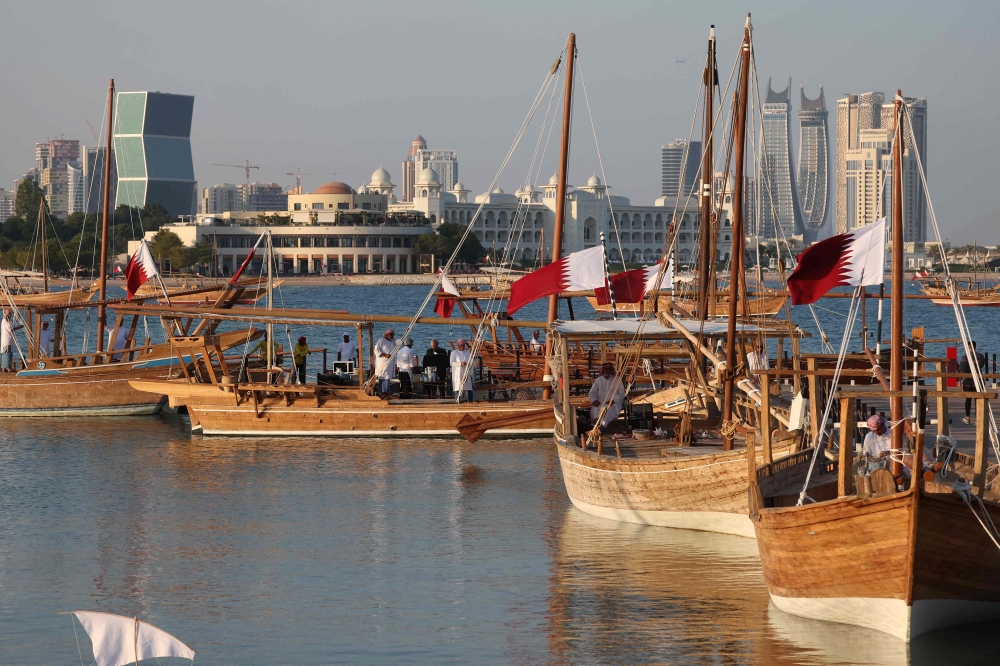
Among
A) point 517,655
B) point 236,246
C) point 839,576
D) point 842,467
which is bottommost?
point 517,655

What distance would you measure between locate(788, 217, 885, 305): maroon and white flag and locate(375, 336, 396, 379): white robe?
14075 mm

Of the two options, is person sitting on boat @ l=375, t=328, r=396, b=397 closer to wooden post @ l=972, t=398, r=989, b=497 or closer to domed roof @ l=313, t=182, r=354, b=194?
wooden post @ l=972, t=398, r=989, b=497

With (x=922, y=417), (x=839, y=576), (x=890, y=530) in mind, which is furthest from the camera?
(x=922, y=417)

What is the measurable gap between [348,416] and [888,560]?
52.7 feet

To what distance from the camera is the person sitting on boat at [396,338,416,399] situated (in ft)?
91.9

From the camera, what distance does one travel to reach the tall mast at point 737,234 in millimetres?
18172

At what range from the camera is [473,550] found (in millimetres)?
17094

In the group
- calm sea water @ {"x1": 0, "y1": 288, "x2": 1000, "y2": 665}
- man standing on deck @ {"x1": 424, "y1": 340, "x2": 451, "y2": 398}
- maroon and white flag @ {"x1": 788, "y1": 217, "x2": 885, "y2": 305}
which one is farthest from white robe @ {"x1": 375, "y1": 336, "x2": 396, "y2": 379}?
maroon and white flag @ {"x1": 788, "y1": 217, "x2": 885, "y2": 305}

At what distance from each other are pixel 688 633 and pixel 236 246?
173 meters

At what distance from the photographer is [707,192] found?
22.3m

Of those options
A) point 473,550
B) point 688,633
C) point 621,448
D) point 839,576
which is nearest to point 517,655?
point 688,633

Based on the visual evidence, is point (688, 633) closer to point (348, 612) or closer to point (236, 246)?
point (348, 612)

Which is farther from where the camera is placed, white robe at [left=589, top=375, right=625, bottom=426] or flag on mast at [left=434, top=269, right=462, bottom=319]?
flag on mast at [left=434, top=269, right=462, bottom=319]

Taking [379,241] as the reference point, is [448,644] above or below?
below
